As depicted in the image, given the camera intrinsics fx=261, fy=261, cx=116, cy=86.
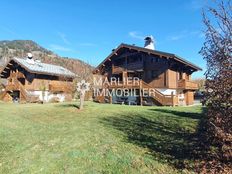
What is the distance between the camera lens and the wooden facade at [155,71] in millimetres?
32934

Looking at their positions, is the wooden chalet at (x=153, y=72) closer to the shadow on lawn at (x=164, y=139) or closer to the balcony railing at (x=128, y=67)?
the balcony railing at (x=128, y=67)

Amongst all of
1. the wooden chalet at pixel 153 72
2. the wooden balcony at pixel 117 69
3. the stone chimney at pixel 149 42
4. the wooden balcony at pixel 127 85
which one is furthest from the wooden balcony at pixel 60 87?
the stone chimney at pixel 149 42

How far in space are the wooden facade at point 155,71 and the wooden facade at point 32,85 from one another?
7.68 meters

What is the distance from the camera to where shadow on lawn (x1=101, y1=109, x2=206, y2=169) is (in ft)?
27.9

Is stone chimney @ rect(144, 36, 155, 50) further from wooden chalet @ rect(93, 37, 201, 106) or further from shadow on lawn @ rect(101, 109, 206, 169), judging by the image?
shadow on lawn @ rect(101, 109, 206, 169)

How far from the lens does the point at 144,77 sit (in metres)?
36.9

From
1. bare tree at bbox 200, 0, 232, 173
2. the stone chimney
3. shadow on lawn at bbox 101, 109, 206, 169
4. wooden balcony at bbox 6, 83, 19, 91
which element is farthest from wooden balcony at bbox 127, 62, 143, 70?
bare tree at bbox 200, 0, 232, 173

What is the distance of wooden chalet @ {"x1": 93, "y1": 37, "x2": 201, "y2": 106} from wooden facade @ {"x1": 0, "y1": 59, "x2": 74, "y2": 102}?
7.68 meters

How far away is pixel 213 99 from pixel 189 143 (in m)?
3.68

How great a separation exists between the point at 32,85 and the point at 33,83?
0.36 m

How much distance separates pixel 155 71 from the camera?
117 ft

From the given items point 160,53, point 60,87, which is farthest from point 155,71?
point 60,87

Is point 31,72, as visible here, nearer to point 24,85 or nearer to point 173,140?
point 24,85

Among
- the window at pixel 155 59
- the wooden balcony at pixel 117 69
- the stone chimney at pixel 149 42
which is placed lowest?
the wooden balcony at pixel 117 69
